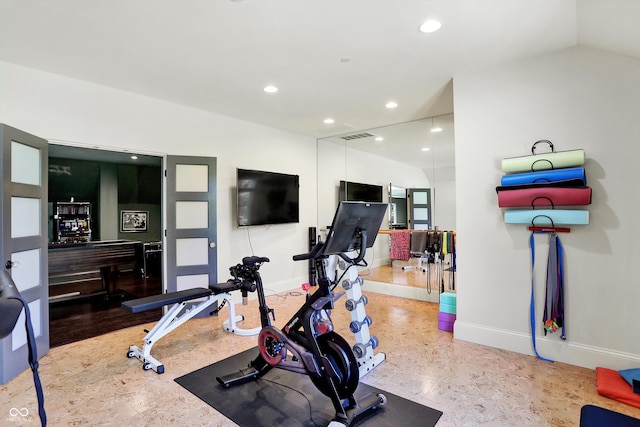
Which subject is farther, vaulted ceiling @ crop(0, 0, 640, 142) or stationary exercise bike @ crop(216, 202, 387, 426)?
vaulted ceiling @ crop(0, 0, 640, 142)

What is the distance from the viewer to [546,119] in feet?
9.81

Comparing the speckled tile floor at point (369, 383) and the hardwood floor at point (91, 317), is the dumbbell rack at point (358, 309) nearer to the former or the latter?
the speckled tile floor at point (369, 383)

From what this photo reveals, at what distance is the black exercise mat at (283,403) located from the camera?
2.12 m

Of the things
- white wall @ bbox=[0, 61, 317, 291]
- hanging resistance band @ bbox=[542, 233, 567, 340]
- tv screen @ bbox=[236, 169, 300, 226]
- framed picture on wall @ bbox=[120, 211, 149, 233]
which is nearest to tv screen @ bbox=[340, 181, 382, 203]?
white wall @ bbox=[0, 61, 317, 291]

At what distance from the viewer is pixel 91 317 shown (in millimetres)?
4254

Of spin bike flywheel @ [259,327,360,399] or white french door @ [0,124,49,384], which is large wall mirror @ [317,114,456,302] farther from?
white french door @ [0,124,49,384]

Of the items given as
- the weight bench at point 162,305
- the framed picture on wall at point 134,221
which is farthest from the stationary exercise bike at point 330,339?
the framed picture on wall at point 134,221

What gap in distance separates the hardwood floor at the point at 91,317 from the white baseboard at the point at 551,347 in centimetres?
384

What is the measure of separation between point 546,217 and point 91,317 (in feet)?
17.7

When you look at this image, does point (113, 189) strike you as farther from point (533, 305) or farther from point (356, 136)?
point (533, 305)

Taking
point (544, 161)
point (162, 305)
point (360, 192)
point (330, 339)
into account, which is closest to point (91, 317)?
point (162, 305)

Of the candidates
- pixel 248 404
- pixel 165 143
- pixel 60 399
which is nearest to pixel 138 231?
A: pixel 165 143

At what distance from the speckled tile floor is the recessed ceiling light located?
2.82 m

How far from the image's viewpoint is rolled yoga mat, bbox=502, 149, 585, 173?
2.76 metres
